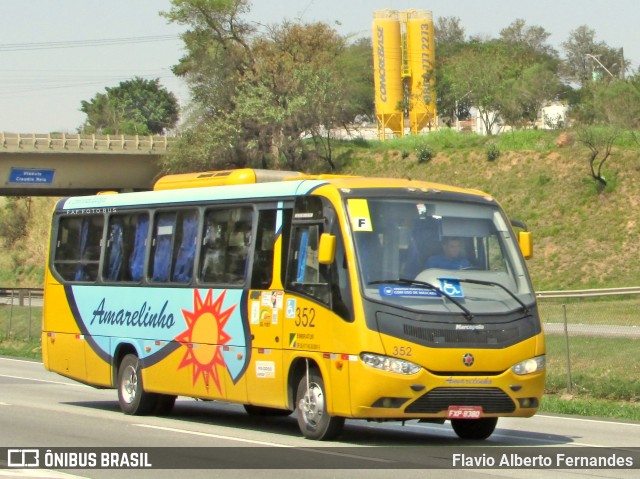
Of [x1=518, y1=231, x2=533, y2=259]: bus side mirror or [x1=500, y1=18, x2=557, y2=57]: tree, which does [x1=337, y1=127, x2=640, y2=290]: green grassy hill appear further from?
[x1=500, y1=18, x2=557, y2=57]: tree

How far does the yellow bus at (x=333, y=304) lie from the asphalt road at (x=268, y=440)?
41 cm

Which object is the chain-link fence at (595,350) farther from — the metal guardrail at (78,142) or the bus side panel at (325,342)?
the metal guardrail at (78,142)

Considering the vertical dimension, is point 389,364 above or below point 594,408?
above

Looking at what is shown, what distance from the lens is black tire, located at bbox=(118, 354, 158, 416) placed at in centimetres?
1697

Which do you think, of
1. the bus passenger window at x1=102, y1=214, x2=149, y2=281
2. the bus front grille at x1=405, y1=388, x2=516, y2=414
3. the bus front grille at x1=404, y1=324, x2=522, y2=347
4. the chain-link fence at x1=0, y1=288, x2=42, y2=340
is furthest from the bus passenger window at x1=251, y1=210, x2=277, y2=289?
the chain-link fence at x1=0, y1=288, x2=42, y2=340

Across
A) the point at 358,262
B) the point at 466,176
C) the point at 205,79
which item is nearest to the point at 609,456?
the point at 358,262

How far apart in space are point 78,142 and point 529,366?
57373mm

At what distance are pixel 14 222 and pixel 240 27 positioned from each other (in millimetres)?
30247

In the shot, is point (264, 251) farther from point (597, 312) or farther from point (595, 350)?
point (597, 312)

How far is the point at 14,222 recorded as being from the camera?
94875 millimetres

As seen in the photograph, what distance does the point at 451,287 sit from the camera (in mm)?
13148

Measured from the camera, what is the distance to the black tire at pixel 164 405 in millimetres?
17078

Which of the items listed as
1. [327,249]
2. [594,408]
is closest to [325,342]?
[327,249]

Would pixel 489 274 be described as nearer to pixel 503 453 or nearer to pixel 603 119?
pixel 503 453
